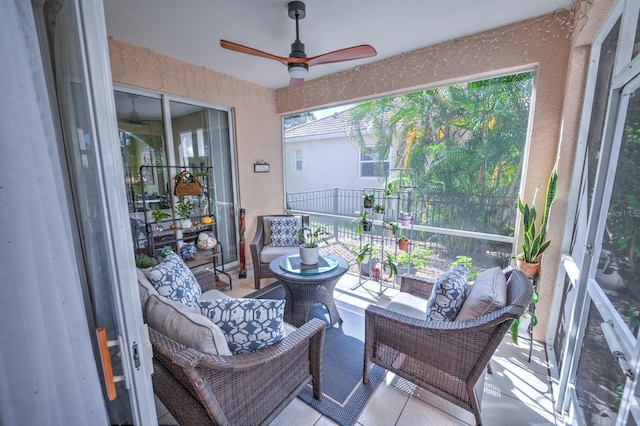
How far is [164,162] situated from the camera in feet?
10.8

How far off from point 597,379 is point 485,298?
0.61 meters

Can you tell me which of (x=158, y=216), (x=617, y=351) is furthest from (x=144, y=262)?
(x=617, y=351)

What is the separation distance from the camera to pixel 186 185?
116 inches

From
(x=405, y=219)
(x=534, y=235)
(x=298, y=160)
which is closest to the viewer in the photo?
(x=534, y=235)

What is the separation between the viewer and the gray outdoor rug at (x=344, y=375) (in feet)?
5.60

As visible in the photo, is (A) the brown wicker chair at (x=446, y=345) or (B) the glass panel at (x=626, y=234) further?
(A) the brown wicker chair at (x=446, y=345)

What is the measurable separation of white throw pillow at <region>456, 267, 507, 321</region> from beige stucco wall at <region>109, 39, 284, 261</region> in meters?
3.20

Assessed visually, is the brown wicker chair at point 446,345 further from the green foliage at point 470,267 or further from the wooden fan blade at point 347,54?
the wooden fan blade at point 347,54

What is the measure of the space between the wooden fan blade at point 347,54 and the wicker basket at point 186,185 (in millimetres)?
1782

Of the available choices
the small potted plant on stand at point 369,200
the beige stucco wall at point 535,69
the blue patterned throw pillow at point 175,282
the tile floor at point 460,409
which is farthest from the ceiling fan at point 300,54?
the tile floor at point 460,409

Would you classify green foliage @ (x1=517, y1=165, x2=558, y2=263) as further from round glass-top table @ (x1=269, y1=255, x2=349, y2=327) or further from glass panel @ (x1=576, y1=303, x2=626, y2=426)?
round glass-top table @ (x1=269, y1=255, x2=349, y2=327)

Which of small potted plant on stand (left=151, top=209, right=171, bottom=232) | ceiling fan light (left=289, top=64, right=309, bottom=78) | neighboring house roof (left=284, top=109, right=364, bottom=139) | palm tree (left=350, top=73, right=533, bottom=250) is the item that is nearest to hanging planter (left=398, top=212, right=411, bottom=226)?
palm tree (left=350, top=73, right=533, bottom=250)

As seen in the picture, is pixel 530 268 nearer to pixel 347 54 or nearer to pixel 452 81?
pixel 452 81

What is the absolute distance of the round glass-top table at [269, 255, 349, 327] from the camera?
2.34m
